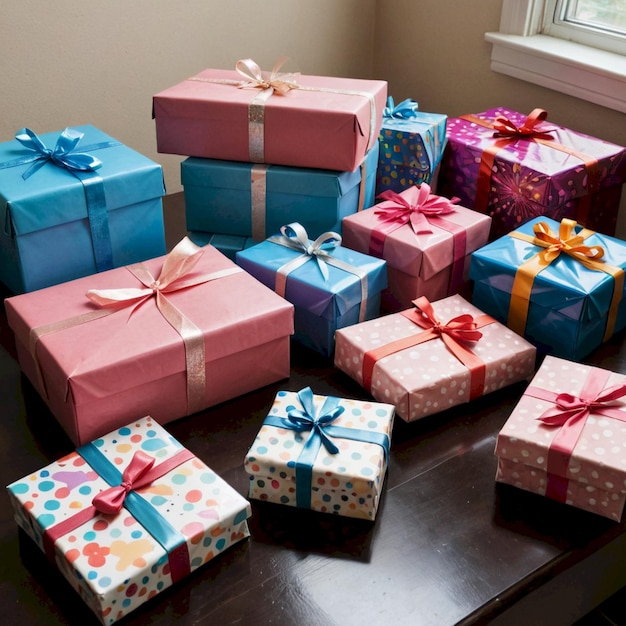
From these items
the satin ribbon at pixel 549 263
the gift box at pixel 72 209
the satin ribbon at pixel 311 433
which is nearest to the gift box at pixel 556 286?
the satin ribbon at pixel 549 263

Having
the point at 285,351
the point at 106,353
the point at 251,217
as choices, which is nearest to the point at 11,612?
the point at 106,353

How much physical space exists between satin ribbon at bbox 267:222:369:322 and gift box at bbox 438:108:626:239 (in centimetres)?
34

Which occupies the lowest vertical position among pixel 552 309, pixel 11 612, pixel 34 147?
pixel 11 612

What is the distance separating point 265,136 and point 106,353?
495 millimetres

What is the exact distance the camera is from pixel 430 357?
1.06 meters

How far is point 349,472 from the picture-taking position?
2.85 ft

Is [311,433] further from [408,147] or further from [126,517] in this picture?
[408,147]

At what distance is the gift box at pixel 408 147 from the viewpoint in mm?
1418

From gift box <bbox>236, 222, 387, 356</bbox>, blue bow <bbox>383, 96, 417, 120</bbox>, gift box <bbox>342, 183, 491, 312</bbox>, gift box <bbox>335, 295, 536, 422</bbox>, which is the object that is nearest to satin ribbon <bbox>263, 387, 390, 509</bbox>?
gift box <bbox>335, 295, 536, 422</bbox>

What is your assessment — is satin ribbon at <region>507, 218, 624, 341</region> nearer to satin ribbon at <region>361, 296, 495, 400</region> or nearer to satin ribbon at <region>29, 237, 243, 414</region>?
satin ribbon at <region>361, 296, 495, 400</region>

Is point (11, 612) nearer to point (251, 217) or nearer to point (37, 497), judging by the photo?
point (37, 497)

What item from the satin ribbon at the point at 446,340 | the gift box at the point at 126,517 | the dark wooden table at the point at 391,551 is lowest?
the dark wooden table at the point at 391,551

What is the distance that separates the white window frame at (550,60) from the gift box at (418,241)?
1.30 feet

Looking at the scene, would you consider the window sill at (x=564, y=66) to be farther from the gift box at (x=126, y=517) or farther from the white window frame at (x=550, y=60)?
the gift box at (x=126, y=517)
